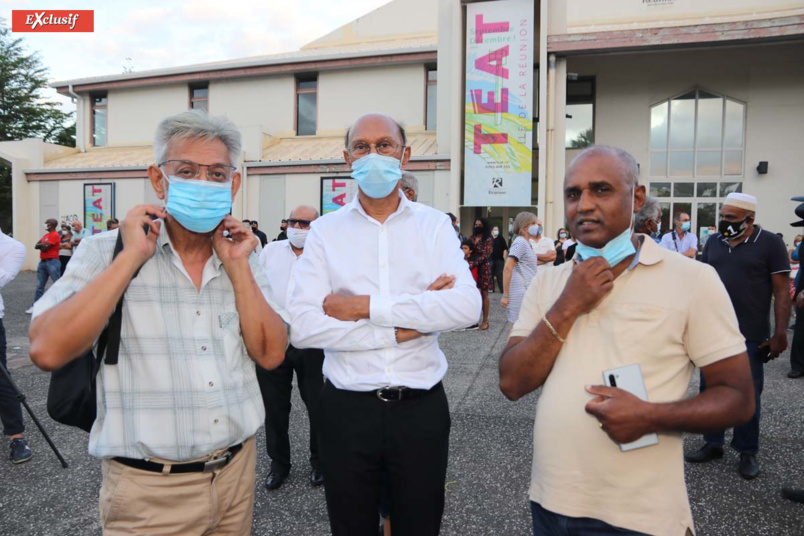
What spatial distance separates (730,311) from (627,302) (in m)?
0.29

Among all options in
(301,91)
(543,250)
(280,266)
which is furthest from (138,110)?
(280,266)

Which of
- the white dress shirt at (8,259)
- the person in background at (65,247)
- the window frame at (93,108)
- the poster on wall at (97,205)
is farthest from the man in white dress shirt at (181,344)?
the window frame at (93,108)

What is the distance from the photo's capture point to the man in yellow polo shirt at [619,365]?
1424 millimetres

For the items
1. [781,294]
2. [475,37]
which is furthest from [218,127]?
[475,37]

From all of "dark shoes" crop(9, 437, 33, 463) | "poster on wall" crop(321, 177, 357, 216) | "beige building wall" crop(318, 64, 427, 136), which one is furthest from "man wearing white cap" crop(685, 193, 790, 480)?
"beige building wall" crop(318, 64, 427, 136)

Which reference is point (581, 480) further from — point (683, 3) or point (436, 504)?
point (683, 3)

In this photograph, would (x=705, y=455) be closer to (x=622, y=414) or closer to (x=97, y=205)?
(x=622, y=414)

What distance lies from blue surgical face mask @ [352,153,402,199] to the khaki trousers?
1203 mm

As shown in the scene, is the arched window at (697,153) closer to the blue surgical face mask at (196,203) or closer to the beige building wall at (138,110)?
the blue surgical face mask at (196,203)

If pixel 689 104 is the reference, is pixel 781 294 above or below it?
below

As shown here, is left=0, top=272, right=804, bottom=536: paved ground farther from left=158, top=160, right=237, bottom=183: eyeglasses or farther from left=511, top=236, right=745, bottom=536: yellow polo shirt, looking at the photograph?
left=158, top=160, right=237, bottom=183: eyeglasses

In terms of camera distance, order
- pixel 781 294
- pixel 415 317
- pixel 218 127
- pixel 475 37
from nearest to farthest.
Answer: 1. pixel 218 127
2. pixel 415 317
3. pixel 781 294
4. pixel 475 37

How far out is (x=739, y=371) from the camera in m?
1.43

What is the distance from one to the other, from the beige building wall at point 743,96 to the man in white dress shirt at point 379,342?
51.7ft
